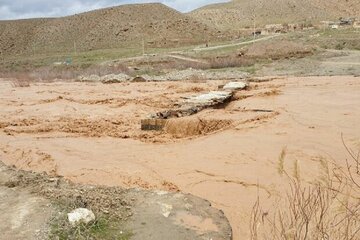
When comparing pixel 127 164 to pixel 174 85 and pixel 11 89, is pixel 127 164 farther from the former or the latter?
pixel 11 89

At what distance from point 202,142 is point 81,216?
408cm

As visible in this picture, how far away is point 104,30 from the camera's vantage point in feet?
192

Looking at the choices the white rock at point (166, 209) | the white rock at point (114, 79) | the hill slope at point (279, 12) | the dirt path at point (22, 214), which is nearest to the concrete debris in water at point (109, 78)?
the white rock at point (114, 79)

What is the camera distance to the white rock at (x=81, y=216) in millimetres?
Result: 4684

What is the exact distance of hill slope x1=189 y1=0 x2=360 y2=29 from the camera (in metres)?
77.1

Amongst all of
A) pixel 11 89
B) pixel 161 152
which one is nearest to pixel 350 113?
pixel 161 152

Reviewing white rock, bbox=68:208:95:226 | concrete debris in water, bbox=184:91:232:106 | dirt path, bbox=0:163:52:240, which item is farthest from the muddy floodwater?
white rock, bbox=68:208:95:226

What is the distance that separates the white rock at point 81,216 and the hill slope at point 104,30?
46316mm

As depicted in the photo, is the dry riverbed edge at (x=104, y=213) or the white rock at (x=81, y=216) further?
the white rock at (x=81, y=216)

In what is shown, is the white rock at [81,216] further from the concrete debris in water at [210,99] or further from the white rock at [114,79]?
the white rock at [114,79]

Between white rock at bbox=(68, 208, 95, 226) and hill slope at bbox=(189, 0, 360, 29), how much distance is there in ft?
237

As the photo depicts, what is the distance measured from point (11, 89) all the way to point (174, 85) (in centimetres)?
757

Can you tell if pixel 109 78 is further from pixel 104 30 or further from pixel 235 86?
pixel 104 30

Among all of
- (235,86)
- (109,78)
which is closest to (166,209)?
(235,86)
